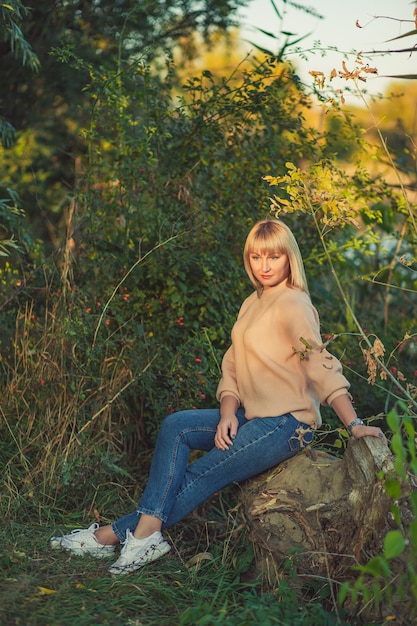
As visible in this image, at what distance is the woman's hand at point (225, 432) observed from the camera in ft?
12.6

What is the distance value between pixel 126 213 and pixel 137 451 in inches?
55.5

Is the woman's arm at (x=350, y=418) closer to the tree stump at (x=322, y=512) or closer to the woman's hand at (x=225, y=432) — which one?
the tree stump at (x=322, y=512)

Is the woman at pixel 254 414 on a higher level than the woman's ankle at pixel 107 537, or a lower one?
higher

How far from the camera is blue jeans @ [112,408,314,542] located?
377 cm

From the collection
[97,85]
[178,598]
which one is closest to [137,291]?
[97,85]

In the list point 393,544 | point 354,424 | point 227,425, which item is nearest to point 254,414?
point 227,425

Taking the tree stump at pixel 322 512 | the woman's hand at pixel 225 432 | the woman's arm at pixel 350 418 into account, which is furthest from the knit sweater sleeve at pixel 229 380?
the woman's arm at pixel 350 418

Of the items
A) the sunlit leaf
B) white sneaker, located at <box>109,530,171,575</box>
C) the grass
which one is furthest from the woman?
the sunlit leaf

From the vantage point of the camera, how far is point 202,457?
3916 mm

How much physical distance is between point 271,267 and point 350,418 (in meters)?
0.79

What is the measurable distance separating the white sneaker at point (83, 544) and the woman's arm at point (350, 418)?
125cm

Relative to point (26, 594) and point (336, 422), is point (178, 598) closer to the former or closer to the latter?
point (26, 594)

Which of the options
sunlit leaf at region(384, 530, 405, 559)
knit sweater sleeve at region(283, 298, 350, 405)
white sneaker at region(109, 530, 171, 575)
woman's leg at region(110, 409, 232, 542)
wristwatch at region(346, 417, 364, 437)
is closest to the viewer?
sunlit leaf at region(384, 530, 405, 559)

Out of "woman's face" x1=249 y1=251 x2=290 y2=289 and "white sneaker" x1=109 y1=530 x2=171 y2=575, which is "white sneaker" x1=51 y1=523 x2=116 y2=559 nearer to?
"white sneaker" x1=109 y1=530 x2=171 y2=575
